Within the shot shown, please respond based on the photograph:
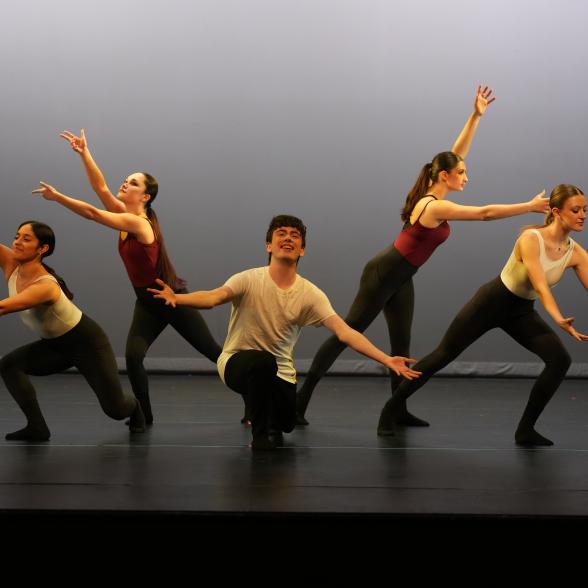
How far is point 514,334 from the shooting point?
3.67 m

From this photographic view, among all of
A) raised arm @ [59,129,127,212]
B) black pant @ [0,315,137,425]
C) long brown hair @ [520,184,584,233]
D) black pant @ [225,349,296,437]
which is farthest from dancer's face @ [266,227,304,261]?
raised arm @ [59,129,127,212]

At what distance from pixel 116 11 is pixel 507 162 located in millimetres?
2888

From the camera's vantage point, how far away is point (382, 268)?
3967 mm

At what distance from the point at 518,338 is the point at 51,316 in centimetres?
181

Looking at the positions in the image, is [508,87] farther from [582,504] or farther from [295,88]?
[582,504]

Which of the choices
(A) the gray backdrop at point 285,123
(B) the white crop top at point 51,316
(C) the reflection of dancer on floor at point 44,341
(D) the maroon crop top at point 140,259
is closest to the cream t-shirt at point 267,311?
(C) the reflection of dancer on floor at point 44,341

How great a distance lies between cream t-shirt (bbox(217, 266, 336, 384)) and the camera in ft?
11.0

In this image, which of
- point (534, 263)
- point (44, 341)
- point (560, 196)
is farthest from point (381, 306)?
point (44, 341)

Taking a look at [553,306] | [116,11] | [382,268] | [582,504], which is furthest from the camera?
[116,11]

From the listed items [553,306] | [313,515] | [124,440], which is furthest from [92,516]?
[553,306]

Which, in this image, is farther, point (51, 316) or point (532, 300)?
point (532, 300)

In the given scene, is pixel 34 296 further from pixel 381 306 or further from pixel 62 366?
pixel 381 306

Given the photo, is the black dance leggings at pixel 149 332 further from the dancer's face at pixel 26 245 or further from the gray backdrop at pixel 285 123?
the gray backdrop at pixel 285 123

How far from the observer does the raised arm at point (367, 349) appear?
306cm
